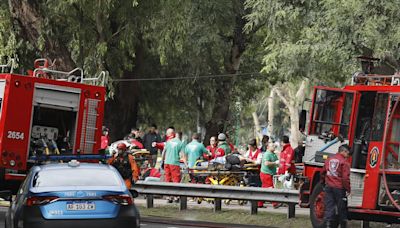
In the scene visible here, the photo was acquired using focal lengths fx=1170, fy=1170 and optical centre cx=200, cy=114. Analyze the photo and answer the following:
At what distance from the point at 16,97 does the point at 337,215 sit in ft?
21.3

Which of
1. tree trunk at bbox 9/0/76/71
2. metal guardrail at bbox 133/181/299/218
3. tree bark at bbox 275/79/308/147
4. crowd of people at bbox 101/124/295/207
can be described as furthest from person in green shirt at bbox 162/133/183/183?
tree bark at bbox 275/79/308/147

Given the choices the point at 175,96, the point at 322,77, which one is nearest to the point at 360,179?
the point at 322,77

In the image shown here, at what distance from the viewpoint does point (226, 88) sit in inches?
1677

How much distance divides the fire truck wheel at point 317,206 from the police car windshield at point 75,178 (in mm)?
6247

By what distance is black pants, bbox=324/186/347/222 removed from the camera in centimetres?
1942

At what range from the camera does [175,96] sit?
44156mm

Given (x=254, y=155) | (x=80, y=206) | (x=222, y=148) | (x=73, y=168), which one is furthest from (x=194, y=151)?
(x=80, y=206)

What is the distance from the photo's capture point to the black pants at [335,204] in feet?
63.7

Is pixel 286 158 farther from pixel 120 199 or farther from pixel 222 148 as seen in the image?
pixel 120 199

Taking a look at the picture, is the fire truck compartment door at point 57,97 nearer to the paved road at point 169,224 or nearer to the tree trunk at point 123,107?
the paved road at point 169,224

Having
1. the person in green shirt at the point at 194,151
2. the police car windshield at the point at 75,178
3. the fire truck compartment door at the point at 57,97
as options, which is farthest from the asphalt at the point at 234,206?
the police car windshield at the point at 75,178

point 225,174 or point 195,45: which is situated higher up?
point 195,45

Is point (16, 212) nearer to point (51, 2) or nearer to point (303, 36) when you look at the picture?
point (303, 36)

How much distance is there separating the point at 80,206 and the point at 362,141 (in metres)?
7.25
